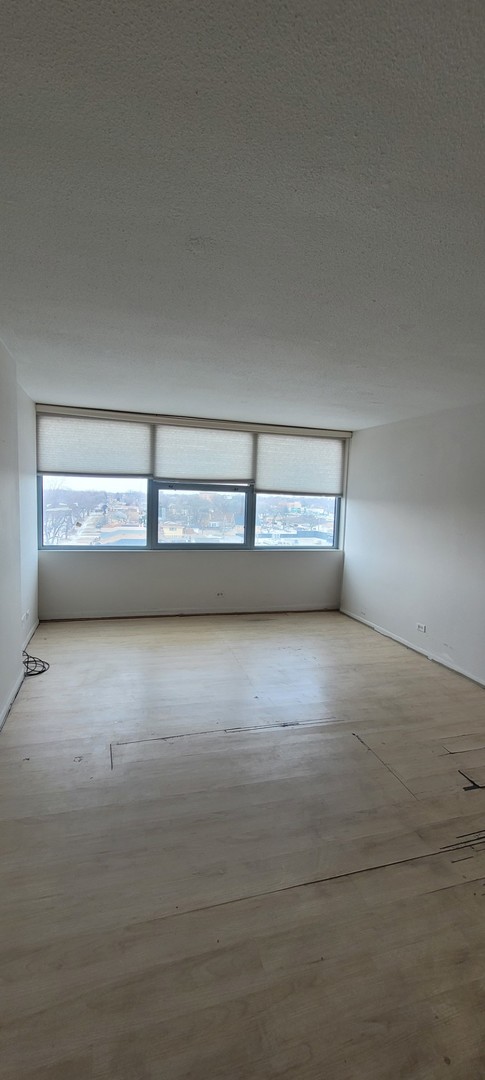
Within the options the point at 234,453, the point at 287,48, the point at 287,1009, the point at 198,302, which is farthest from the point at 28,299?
the point at 234,453

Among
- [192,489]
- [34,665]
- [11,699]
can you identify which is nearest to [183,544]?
[192,489]

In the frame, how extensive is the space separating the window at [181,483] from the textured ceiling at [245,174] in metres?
2.46

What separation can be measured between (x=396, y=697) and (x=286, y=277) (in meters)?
2.98

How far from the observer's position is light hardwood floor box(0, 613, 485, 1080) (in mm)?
1226

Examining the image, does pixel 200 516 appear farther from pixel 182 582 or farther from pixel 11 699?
pixel 11 699

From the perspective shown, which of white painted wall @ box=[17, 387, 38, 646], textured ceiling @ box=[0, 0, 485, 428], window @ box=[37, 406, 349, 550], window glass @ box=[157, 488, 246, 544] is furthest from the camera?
window glass @ box=[157, 488, 246, 544]

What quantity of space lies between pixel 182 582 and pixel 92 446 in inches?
77.1

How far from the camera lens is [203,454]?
5.38 meters

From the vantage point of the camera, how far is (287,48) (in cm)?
88

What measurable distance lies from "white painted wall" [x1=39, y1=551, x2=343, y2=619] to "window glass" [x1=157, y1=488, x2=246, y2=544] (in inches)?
8.0

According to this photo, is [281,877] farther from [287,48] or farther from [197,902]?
[287,48]

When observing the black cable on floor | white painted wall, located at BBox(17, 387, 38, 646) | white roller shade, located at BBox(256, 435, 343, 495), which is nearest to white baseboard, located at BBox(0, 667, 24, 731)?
the black cable on floor

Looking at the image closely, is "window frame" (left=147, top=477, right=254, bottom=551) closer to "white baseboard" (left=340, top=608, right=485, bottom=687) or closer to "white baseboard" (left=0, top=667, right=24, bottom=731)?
"white baseboard" (left=340, top=608, right=485, bottom=687)

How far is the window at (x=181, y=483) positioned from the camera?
4.99 metres
